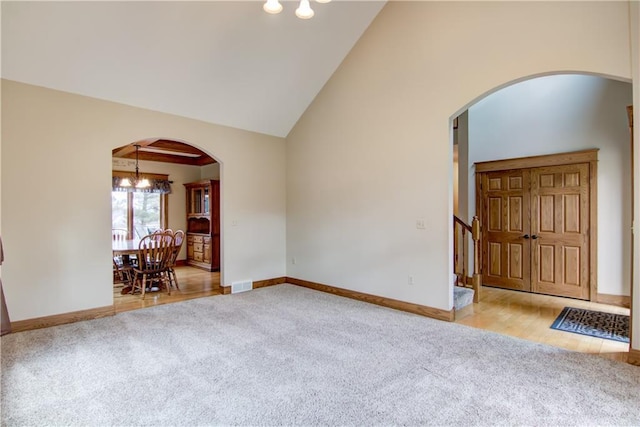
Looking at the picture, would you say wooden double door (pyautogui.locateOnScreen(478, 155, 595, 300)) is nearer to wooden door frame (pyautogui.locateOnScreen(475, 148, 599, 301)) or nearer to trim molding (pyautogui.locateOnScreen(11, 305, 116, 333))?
wooden door frame (pyautogui.locateOnScreen(475, 148, 599, 301))

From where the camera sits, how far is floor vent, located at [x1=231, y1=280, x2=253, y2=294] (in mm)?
5198

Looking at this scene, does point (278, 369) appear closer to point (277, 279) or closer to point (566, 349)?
point (566, 349)

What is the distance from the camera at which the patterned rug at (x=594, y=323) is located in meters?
3.38

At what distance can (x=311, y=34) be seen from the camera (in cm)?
431

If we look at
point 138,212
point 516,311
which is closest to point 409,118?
point 516,311

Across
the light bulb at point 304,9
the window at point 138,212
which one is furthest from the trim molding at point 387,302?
the window at point 138,212

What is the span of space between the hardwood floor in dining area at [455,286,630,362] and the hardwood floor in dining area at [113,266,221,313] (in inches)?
151

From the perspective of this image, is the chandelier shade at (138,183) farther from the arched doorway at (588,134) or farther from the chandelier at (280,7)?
the arched doorway at (588,134)

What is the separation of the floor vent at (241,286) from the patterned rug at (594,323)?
13.6ft

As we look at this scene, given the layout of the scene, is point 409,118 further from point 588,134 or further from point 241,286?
point 241,286

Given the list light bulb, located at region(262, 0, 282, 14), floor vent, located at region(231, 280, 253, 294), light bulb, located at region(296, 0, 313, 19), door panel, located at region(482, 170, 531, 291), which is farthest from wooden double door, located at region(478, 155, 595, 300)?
light bulb, located at region(262, 0, 282, 14)

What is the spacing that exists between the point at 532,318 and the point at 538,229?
1.82 meters

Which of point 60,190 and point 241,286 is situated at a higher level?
point 60,190

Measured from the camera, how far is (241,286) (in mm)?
5289
